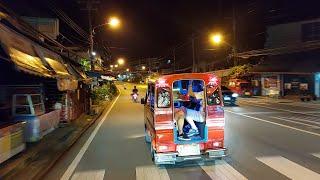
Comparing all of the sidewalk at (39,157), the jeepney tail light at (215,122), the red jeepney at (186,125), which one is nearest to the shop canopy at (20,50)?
the sidewalk at (39,157)

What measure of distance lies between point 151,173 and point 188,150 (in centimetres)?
111

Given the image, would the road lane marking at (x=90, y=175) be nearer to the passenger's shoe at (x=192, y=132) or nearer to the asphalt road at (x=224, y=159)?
the asphalt road at (x=224, y=159)

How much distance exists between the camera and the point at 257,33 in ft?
175

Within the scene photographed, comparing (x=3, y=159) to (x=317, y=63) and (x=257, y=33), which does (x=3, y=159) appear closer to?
(x=317, y=63)

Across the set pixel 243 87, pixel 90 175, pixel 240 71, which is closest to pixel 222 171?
pixel 90 175

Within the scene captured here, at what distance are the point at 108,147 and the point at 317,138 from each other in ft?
23.2

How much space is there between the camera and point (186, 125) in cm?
1057

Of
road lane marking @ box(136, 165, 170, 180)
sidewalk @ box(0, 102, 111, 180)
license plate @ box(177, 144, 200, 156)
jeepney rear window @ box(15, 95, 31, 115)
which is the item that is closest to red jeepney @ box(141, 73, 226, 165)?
license plate @ box(177, 144, 200, 156)

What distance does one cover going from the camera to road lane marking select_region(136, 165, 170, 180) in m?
8.45

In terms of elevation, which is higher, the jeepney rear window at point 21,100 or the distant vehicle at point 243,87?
the distant vehicle at point 243,87

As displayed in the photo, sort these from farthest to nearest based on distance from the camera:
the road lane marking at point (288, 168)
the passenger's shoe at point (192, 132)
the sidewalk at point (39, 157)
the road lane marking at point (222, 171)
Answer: the passenger's shoe at point (192, 132), the sidewalk at point (39, 157), the road lane marking at point (222, 171), the road lane marking at point (288, 168)

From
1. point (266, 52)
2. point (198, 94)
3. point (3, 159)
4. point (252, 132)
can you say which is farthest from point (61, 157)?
point (266, 52)

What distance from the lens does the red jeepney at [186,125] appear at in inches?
369

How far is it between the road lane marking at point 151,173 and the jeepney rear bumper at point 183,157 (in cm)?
19
